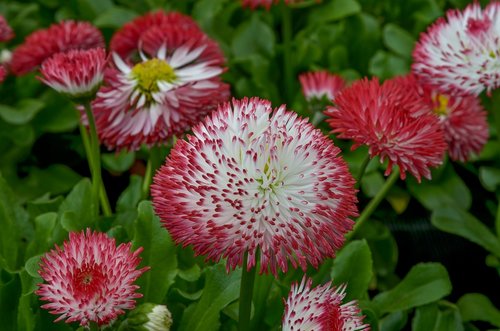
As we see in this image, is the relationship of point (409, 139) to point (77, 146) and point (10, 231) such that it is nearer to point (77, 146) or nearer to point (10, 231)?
point (10, 231)

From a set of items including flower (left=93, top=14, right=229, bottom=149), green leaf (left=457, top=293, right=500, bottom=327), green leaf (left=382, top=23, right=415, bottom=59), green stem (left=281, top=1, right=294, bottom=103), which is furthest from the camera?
green leaf (left=382, top=23, right=415, bottom=59)

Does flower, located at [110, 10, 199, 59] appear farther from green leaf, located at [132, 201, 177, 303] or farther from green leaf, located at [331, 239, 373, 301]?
green leaf, located at [331, 239, 373, 301]

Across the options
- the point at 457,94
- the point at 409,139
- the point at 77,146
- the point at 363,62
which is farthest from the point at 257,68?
the point at 409,139

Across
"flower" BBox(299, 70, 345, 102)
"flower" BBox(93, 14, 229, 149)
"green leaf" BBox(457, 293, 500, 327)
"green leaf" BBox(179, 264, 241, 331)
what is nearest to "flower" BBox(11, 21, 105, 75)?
"flower" BBox(93, 14, 229, 149)

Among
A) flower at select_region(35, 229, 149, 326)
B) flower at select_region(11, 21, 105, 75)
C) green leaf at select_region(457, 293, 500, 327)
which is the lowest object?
green leaf at select_region(457, 293, 500, 327)

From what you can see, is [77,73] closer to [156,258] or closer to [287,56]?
[156,258]
